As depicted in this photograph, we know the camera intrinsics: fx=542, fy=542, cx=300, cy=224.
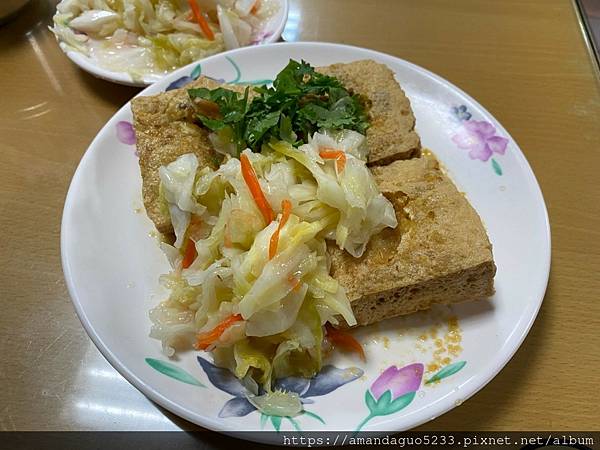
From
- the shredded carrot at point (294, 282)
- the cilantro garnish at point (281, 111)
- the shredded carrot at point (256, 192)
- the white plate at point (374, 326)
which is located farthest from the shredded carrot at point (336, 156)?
the white plate at point (374, 326)

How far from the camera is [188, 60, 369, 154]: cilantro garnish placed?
154cm

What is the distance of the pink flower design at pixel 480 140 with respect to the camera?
5.68 ft

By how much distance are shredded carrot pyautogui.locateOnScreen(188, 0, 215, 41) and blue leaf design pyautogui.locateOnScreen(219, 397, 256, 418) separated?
1.46 metres

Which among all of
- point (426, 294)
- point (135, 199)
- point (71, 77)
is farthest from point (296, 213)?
point (71, 77)

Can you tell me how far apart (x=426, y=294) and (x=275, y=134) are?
1.98 ft

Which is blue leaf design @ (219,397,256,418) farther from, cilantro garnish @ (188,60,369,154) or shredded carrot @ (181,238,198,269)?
cilantro garnish @ (188,60,369,154)

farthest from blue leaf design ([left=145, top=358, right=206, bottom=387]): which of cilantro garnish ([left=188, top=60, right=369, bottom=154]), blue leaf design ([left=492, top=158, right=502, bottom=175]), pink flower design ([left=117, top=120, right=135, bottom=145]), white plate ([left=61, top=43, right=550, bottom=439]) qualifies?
blue leaf design ([left=492, top=158, right=502, bottom=175])

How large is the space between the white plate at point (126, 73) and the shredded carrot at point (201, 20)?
0.19m

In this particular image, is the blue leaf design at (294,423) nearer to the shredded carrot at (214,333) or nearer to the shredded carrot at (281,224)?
the shredded carrot at (214,333)

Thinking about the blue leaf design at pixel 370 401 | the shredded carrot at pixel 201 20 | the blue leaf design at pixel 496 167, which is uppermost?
the shredded carrot at pixel 201 20

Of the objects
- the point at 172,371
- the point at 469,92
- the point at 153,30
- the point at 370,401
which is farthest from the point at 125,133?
the point at 469,92

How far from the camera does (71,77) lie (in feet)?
7.08

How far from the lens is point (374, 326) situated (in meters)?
1.45

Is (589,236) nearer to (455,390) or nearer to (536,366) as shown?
(536,366)
